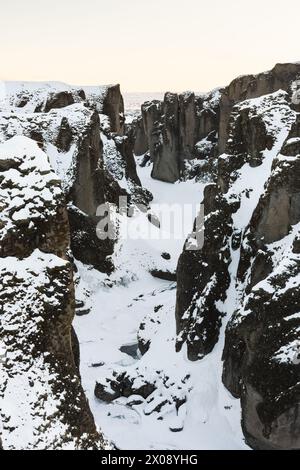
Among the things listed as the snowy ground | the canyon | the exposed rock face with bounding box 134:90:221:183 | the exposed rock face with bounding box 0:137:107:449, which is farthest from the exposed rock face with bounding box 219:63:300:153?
the exposed rock face with bounding box 0:137:107:449

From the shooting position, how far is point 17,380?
47.4 ft

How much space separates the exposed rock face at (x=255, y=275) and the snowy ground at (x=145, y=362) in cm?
90

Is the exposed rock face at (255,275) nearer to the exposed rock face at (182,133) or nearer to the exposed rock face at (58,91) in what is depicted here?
the exposed rock face at (58,91)

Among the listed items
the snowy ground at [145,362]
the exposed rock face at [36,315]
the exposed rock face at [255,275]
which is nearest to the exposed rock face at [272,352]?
the exposed rock face at [255,275]

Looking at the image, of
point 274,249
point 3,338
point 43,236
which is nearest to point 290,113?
point 274,249

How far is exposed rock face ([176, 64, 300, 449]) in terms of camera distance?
1961 centimetres

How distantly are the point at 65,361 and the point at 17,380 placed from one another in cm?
165

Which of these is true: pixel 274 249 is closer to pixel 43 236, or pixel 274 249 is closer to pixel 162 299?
pixel 43 236

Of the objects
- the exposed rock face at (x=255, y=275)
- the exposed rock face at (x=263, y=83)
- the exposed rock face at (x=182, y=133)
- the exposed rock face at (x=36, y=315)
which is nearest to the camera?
the exposed rock face at (x=36, y=315)

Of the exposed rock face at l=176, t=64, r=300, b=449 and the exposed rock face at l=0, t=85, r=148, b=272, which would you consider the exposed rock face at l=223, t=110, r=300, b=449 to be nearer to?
the exposed rock face at l=176, t=64, r=300, b=449

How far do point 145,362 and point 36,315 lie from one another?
542 inches

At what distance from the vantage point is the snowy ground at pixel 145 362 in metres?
22.1

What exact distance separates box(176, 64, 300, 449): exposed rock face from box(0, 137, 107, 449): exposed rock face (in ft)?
24.4

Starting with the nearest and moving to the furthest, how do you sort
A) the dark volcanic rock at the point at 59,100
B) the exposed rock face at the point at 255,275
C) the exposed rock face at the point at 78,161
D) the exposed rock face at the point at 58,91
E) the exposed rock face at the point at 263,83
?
the exposed rock face at the point at 255,275 < the exposed rock face at the point at 78,161 < the dark volcanic rock at the point at 59,100 < the exposed rock face at the point at 58,91 < the exposed rock face at the point at 263,83
